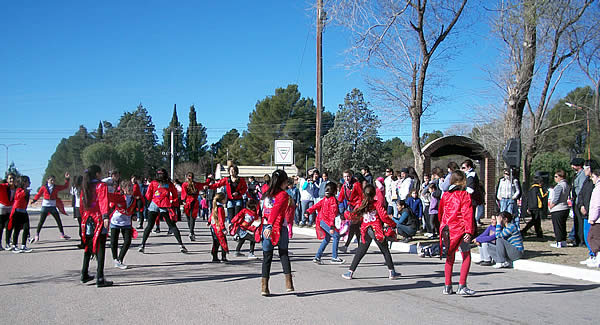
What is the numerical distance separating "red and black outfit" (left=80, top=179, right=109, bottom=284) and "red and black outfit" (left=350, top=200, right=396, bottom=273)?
155 inches

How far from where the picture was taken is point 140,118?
94.4 metres

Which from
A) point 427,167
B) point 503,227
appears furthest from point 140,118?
point 503,227

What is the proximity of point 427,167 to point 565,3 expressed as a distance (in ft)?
23.3

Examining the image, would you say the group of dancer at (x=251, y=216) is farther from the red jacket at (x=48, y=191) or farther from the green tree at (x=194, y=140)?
the green tree at (x=194, y=140)

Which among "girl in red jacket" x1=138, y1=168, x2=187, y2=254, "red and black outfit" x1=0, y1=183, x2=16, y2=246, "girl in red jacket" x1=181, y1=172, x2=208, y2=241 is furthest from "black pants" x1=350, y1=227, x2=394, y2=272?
"red and black outfit" x1=0, y1=183, x2=16, y2=246

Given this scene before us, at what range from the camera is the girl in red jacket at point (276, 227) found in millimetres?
6574

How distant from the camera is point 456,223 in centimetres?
663

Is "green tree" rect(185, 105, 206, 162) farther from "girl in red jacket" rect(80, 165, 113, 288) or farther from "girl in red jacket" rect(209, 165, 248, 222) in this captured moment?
"girl in red jacket" rect(80, 165, 113, 288)

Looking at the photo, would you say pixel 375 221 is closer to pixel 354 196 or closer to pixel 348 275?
pixel 348 275

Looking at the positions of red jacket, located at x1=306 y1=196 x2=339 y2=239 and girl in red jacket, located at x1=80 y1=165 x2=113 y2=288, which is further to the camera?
red jacket, located at x1=306 y1=196 x2=339 y2=239

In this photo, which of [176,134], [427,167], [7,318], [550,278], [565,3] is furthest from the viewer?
[176,134]

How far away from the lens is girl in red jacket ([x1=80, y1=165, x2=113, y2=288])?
7.08 meters

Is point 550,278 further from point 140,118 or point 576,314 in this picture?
point 140,118

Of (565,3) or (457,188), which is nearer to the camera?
(457,188)
